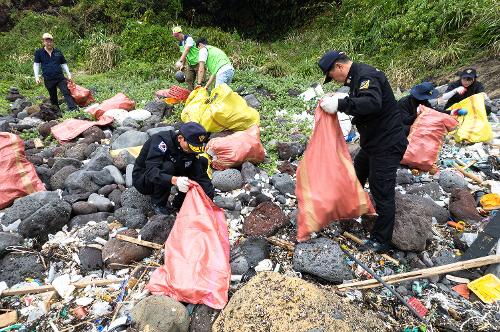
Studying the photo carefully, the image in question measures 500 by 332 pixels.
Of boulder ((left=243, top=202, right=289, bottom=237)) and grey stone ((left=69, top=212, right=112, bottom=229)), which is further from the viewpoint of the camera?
grey stone ((left=69, top=212, right=112, bottom=229))

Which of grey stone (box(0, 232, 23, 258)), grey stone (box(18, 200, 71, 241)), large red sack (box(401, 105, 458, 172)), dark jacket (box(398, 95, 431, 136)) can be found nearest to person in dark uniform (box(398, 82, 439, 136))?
dark jacket (box(398, 95, 431, 136))

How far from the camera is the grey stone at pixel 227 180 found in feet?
12.9

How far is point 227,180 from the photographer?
3926mm

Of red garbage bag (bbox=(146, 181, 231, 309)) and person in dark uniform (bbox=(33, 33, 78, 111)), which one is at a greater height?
person in dark uniform (bbox=(33, 33, 78, 111))

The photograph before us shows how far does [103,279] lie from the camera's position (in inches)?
109

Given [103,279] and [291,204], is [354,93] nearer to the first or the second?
[291,204]

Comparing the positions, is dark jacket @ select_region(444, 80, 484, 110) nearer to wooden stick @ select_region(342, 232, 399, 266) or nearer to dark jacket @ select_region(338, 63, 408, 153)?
dark jacket @ select_region(338, 63, 408, 153)

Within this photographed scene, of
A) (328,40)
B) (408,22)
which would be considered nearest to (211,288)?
(408,22)

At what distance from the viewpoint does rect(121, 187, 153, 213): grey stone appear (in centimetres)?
351

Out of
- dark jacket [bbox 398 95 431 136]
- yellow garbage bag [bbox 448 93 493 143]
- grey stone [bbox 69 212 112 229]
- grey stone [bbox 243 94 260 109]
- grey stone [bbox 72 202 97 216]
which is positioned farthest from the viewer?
grey stone [bbox 243 94 260 109]

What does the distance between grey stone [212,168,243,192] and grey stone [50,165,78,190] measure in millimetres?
1682

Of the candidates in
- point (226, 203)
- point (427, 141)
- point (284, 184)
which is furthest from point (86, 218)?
point (427, 141)

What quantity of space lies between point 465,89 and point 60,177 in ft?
18.3

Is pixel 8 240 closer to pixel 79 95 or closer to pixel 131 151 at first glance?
pixel 131 151
